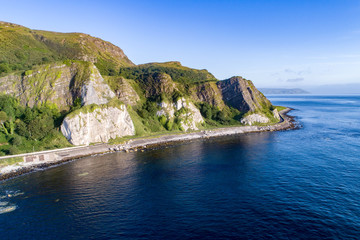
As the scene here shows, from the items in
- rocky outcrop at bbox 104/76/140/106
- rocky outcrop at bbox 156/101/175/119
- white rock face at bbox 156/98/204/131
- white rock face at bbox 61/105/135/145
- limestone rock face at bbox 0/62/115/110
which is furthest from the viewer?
white rock face at bbox 156/98/204/131

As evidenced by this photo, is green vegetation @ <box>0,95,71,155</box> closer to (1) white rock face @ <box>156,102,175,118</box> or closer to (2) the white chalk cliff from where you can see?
(2) the white chalk cliff

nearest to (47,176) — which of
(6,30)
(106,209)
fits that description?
(106,209)

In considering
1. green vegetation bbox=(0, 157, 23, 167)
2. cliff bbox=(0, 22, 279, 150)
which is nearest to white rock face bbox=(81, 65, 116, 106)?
cliff bbox=(0, 22, 279, 150)

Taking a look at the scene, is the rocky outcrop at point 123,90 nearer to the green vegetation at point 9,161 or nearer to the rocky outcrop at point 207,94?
the rocky outcrop at point 207,94

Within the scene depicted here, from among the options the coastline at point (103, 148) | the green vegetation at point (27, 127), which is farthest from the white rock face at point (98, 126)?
the green vegetation at point (27, 127)

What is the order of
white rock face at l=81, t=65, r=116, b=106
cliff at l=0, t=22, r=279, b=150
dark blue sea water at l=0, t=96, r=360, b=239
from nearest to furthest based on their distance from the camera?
dark blue sea water at l=0, t=96, r=360, b=239 → cliff at l=0, t=22, r=279, b=150 → white rock face at l=81, t=65, r=116, b=106
